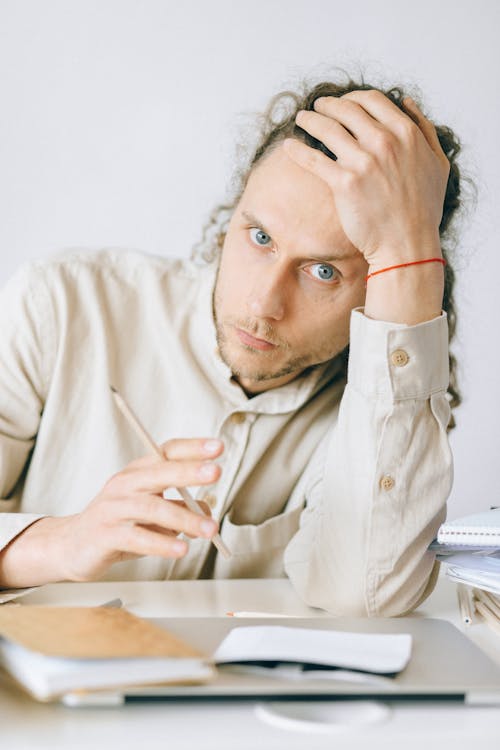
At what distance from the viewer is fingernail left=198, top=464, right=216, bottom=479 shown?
91 cm

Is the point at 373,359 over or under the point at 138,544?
over

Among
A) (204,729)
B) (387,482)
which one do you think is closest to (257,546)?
(387,482)

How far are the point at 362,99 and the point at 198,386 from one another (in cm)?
52

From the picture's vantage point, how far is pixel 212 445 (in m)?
0.95

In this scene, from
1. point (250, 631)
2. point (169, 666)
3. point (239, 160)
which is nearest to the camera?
point (169, 666)

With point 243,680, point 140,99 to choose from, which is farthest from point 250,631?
point 140,99

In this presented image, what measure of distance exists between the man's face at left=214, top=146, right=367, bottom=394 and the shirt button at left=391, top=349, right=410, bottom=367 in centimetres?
23

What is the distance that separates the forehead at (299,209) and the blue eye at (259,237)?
0.03 meters

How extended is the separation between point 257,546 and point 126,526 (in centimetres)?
53

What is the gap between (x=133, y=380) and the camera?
5.09ft

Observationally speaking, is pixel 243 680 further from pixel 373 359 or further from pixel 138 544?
pixel 373 359

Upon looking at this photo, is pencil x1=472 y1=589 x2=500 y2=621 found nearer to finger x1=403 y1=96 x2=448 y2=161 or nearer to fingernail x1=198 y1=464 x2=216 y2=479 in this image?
fingernail x1=198 y1=464 x2=216 y2=479

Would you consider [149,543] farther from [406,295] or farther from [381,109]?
[381,109]

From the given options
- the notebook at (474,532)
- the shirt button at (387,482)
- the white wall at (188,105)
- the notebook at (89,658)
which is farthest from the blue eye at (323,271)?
the white wall at (188,105)
